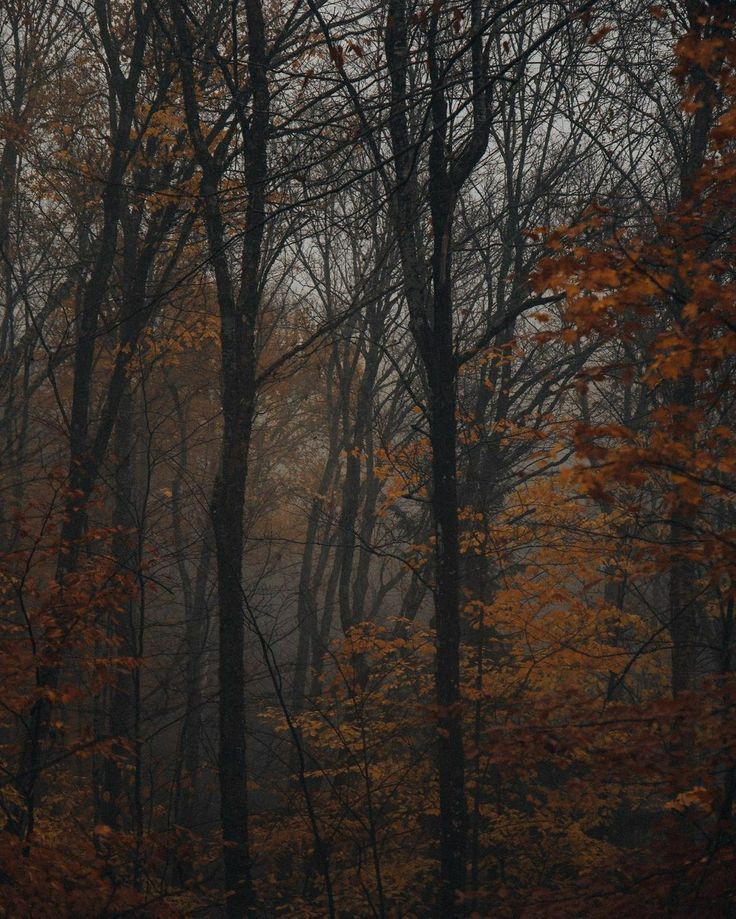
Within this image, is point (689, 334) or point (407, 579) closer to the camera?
point (689, 334)

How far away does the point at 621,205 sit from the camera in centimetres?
1283

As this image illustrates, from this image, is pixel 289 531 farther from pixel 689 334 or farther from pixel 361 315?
pixel 689 334

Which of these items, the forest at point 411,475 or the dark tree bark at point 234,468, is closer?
the forest at point 411,475

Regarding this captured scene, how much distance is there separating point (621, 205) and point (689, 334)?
890cm

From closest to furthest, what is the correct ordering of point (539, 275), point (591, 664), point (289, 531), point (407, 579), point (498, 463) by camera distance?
point (539, 275), point (591, 664), point (498, 463), point (407, 579), point (289, 531)

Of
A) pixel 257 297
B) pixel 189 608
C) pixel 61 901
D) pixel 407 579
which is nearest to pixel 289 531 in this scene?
pixel 407 579

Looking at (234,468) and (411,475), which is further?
(411,475)

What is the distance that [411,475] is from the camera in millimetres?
12703

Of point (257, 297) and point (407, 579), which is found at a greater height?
point (257, 297)

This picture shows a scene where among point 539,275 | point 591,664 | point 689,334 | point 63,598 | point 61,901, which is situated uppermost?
point 539,275

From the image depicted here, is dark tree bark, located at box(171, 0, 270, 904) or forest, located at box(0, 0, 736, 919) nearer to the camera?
forest, located at box(0, 0, 736, 919)

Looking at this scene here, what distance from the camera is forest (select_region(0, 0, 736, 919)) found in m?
4.94

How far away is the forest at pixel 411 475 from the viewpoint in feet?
16.2

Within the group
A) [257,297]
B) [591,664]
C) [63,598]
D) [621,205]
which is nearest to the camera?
[63,598]
